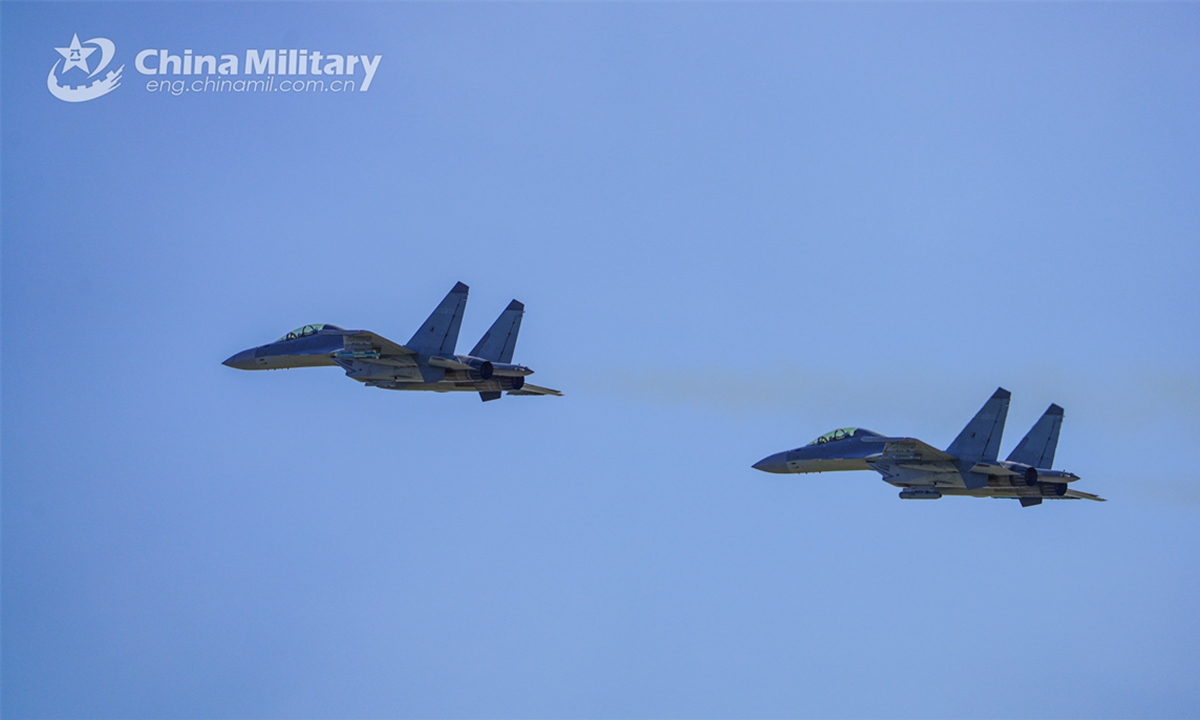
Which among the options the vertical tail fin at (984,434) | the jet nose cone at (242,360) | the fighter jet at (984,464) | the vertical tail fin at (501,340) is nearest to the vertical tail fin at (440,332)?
the vertical tail fin at (501,340)

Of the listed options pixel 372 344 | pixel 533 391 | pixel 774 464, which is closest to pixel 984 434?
pixel 774 464

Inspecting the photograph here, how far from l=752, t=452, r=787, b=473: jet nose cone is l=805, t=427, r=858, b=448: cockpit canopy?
1497 millimetres

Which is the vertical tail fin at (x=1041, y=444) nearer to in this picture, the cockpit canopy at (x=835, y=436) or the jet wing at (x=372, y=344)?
the cockpit canopy at (x=835, y=436)

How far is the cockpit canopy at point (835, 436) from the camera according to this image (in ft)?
243

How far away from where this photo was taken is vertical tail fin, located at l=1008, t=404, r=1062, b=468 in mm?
71062

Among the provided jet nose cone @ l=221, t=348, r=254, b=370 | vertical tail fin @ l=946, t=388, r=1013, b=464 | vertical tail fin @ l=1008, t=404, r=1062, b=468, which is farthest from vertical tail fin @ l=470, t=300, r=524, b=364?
vertical tail fin @ l=1008, t=404, r=1062, b=468

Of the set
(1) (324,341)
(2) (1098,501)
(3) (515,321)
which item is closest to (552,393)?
(3) (515,321)

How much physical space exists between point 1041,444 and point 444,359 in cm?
2416

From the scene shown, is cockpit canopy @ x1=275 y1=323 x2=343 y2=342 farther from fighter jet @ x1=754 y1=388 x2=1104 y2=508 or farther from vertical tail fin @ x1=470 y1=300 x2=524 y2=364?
fighter jet @ x1=754 y1=388 x2=1104 y2=508

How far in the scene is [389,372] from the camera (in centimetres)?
7138

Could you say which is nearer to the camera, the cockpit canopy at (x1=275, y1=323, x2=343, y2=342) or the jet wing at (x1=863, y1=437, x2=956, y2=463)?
the jet wing at (x1=863, y1=437, x2=956, y2=463)

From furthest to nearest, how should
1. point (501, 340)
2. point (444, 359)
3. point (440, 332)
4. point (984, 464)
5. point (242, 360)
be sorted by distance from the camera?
point (242, 360)
point (501, 340)
point (440, 332)
point (444, 359)
point (984, 464)

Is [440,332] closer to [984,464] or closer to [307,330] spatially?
[307,330]

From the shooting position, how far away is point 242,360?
7900 centimetres
